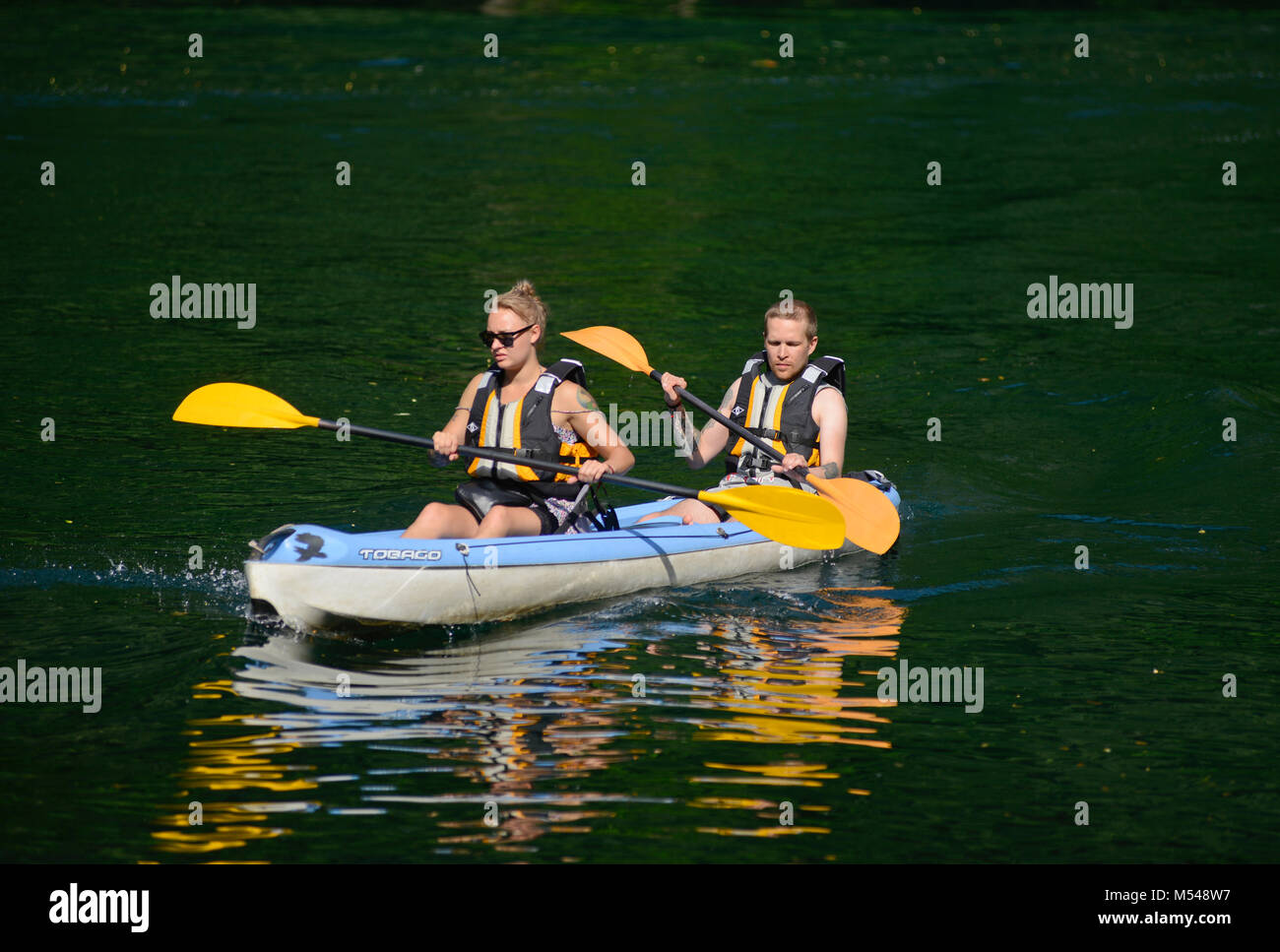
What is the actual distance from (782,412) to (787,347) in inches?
13.7

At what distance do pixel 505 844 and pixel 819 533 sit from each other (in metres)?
2.94

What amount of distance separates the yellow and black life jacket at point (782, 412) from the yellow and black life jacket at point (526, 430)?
1.11 metres

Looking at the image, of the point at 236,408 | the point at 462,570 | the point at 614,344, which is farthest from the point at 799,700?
the point at 236,408

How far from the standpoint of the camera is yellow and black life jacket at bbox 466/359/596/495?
7691 millimetres

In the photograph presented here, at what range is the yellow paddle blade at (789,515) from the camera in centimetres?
795

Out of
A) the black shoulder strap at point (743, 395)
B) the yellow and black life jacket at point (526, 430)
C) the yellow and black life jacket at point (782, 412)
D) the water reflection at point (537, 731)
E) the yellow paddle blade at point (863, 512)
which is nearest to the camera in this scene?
the water reflection at point (537, 731)

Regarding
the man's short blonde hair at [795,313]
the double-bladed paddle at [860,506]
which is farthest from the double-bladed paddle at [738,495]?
the man's short blonde hair at [795,313]

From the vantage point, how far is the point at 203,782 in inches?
235

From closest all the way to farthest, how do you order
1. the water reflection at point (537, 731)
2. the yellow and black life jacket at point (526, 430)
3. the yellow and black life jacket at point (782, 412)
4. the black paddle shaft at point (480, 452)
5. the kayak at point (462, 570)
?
1. the water reflection at point (537, 731)
2. the kayak at point (462, 570)
3. the black paddle shaft at point (480, 452)
4. the yellow and black life jacket at point (526, 430)
5. the yellow and black life jacket at point (782, 412)

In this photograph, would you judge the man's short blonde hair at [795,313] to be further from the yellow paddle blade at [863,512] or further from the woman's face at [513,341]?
the woman's face at [513,341]

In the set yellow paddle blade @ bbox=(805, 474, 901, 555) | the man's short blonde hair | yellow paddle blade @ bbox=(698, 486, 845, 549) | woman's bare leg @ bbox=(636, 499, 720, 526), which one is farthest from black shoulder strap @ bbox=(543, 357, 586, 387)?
yellow paddle blade @ bbox=(805, 474, 901, 555)

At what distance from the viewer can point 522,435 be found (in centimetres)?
770

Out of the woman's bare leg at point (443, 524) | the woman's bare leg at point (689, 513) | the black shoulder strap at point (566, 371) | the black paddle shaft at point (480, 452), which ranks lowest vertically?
the woman's bare leg at point (443, 524)
